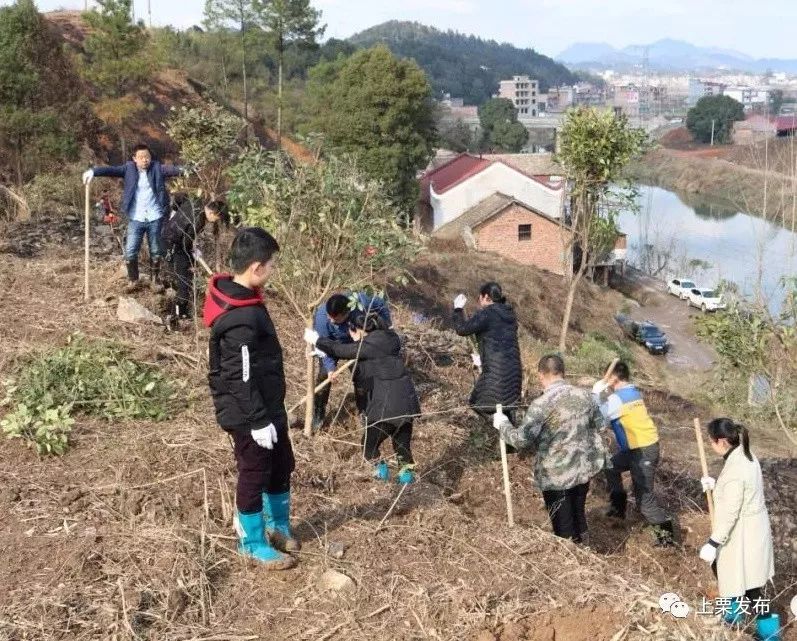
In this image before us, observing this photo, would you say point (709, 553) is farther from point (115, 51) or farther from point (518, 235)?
point (518, 235)

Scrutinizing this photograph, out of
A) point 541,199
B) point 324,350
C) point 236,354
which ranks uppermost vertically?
point 236,354

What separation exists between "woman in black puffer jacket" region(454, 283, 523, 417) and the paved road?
19807 mm

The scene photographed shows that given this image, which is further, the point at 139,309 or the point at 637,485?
the point at 139,309

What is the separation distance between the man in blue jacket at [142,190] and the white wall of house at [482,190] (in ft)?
97.7

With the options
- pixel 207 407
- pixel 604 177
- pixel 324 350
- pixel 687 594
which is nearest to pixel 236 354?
pixel 324 350

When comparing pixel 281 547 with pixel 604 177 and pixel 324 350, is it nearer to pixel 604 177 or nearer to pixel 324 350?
pixel 324 350

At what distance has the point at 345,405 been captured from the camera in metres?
6.57

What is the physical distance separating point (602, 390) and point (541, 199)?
3478 cm

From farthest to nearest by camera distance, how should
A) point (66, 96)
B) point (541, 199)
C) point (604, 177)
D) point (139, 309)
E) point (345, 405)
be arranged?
point (541, 199)
point (66, 96)
point (604, 177)
point (139, 309)
point (345, 405)

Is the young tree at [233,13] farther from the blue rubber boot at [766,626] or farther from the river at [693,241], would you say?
the blue rubber boot at [766,626]

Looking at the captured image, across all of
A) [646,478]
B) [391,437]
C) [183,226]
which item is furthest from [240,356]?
[183,226]

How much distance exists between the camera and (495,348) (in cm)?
635

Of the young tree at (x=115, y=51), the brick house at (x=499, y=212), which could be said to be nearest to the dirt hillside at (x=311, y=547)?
the young tree at (x=115, y=51)

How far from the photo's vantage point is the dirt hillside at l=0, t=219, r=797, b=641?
3527 millimetres
